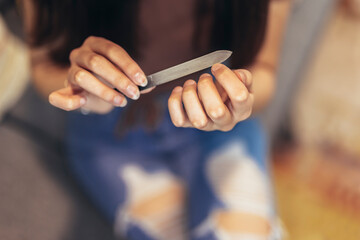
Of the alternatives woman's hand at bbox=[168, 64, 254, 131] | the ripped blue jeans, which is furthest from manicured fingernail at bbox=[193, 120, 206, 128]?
the ripped blue jeans

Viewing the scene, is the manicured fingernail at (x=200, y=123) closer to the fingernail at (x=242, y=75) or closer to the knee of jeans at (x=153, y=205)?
the fingernail at (x=242, y=75)

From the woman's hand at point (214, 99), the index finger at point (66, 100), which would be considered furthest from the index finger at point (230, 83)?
the index finger at point (66, 100)

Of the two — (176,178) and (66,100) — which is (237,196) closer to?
(176,178)

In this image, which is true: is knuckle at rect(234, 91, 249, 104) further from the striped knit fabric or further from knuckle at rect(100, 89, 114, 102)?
the striped knit fabric

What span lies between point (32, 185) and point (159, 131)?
0.27 metres

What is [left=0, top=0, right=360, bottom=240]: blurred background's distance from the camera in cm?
62

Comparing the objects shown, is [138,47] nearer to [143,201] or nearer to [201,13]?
[201,13]

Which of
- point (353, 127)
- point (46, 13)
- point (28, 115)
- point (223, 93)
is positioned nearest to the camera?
point (223, 93)

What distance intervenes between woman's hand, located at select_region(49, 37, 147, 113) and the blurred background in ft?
1.22

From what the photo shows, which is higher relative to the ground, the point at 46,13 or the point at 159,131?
the point at 46,13

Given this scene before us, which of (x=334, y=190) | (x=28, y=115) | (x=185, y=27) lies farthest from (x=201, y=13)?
(x=334, y=190)

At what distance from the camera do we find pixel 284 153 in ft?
3.28

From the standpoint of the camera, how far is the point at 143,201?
Result: 1.96 ft

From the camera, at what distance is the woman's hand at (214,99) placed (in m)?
0.24
